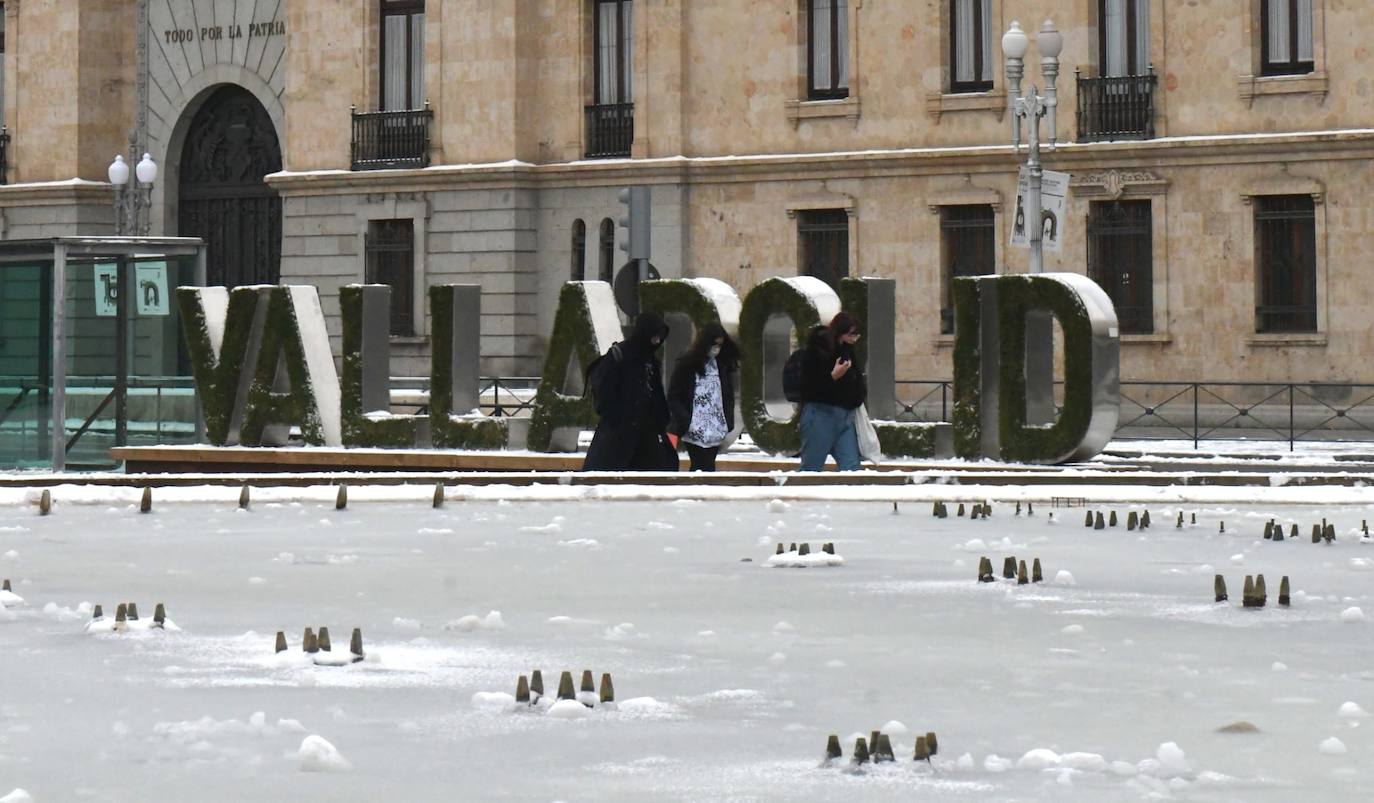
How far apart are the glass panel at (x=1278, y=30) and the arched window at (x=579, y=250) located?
1100 cm

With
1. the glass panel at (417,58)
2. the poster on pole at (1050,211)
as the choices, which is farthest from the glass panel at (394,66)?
the poster on pole at (1050,211)

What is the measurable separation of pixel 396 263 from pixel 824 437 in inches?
874

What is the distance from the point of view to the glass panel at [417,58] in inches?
1560

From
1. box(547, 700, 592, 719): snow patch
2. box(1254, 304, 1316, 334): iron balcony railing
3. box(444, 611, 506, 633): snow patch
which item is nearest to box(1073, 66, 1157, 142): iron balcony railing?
box(1254, 304, 1316, 334): iron balcony railing

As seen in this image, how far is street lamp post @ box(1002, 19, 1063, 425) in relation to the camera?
21781mm

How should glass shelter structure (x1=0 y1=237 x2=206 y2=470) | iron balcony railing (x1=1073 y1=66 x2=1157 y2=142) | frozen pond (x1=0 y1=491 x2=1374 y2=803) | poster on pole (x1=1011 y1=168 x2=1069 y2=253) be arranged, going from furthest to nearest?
1. iron balcony railing (x1=1073 y1=66 x2=1157 y2=142)
2. poster on pole (x1=1011 y1=168 x2=1069 y2=253)
3. glass shelter structure (x1=0 y1=237 x2=206 y2=470)
4. frozen pond (x1=0 y1=491 x2=1374 y2=803)

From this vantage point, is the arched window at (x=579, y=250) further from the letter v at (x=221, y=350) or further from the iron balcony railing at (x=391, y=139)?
the letter v at (x=221, y=350)

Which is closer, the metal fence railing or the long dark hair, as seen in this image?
the long dark hair

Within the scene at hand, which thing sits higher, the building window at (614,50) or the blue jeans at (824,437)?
the building window at (614,50)

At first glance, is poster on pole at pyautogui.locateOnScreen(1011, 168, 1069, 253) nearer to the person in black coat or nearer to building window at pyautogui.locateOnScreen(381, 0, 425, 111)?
the person in black coat

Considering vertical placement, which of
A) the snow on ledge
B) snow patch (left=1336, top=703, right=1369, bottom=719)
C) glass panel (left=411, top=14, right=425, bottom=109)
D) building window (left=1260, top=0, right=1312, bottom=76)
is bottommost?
snow patch (left=1336, top=703, right=1369, bottom=719)

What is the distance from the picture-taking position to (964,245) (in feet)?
117

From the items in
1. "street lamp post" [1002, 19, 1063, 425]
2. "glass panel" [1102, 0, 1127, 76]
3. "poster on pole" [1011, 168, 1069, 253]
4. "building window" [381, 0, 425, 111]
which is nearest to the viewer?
"street lamp post" [1002, 19, 1063, 425]

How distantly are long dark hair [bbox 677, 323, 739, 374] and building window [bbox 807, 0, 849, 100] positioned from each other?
18026mm
